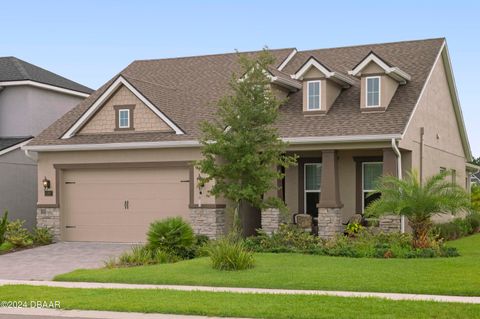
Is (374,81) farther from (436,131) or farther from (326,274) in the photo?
(326,274)

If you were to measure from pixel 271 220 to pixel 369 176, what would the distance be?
13.8ft

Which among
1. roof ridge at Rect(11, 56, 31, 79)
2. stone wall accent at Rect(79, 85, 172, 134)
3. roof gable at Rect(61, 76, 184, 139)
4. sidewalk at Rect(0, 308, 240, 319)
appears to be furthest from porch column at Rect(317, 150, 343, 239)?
roof ridge at Rect(11, 56, 31, 79)

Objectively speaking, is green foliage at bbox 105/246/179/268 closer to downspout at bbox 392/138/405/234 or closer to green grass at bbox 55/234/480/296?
green grass at bbox 55/234/480/296

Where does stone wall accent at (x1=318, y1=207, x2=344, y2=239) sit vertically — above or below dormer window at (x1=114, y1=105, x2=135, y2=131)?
below

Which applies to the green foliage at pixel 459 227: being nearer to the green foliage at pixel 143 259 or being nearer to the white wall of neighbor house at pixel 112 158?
the white wall of neighbor house at pixel 112 158

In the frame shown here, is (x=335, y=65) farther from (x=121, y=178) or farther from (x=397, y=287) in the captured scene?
(x=397, y=287)

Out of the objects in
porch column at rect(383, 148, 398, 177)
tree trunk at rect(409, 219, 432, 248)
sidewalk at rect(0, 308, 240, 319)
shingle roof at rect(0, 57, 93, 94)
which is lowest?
sidewalk at rect(0, 308, 240, 319)

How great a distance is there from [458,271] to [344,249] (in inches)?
162

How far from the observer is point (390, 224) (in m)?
22.3

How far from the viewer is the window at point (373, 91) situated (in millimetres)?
24047

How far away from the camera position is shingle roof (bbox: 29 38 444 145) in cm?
2352

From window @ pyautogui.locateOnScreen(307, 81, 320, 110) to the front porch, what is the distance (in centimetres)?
158

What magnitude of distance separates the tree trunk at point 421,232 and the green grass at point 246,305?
22.7ft

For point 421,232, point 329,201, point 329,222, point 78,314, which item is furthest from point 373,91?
point 78,314
